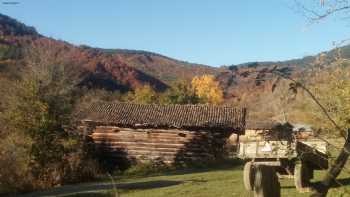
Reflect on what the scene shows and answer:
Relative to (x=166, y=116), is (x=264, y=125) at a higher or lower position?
higher

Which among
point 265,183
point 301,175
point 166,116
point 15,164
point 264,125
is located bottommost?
point 15,164

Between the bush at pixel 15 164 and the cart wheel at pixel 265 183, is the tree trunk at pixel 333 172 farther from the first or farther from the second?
the bush at pixel 15 164

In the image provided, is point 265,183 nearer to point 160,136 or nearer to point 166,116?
point 160,136

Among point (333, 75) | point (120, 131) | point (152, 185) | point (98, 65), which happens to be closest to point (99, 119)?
point (120, 131)

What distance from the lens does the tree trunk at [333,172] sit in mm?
2633

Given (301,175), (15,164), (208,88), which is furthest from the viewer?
(208,88)

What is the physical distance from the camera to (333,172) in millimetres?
2689

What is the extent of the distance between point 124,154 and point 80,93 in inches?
188

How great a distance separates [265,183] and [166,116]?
31987 mm

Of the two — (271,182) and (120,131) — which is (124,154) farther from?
(271,182)

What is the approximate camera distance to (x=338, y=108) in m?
3.27

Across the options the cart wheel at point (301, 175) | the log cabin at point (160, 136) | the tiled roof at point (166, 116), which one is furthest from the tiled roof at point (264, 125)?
the log cabin at point (160, 136)

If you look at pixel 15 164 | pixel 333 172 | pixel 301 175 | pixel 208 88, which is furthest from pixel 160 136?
pixel 208 88

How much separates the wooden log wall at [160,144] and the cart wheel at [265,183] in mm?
30047
